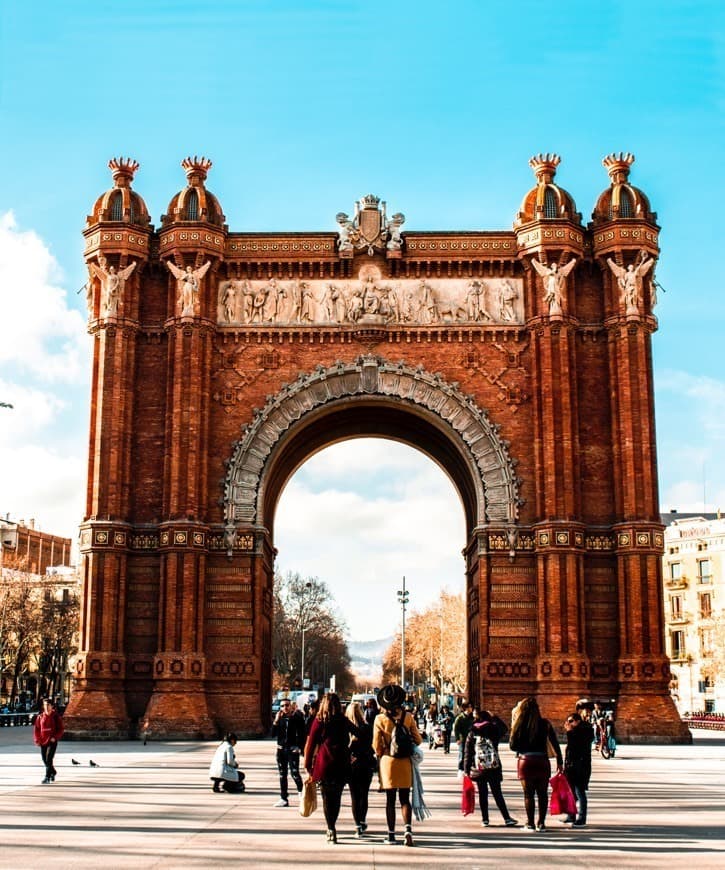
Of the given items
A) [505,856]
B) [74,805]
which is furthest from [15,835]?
[505,856]

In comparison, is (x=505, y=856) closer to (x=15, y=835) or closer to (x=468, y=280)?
(x=15, y=835)

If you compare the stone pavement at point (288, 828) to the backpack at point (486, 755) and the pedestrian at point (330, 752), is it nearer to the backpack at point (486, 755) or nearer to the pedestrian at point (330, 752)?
the pedestrian at point (330, 752)

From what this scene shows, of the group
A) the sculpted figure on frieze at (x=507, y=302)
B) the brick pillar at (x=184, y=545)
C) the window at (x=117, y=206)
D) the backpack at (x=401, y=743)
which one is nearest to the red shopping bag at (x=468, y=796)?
the backpack at (x=401, y=743)

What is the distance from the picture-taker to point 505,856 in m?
12.8

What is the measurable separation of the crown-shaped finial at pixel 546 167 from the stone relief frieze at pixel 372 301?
358 centimetres

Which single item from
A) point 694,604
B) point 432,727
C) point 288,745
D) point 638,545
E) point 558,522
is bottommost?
point 432,727

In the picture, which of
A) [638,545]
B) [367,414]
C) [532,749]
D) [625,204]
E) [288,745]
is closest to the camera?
[532,749]

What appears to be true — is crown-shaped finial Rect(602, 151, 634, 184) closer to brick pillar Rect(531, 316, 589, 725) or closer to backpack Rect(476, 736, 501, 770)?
brick pillar Rect(531, 316, 589, 725)

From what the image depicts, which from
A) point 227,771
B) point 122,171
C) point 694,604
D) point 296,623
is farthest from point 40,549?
point 227,771

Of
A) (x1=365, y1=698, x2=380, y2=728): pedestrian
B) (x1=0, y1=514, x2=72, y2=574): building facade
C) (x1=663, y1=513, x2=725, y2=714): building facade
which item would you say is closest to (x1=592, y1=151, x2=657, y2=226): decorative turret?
(x1=365, y1=698, x2=380, y2=728): pedestrian

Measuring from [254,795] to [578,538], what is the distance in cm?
1928

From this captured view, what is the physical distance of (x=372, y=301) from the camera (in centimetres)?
3909

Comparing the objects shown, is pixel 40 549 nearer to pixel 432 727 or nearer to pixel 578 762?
pixel 432 727

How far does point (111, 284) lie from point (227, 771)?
2253 cm
